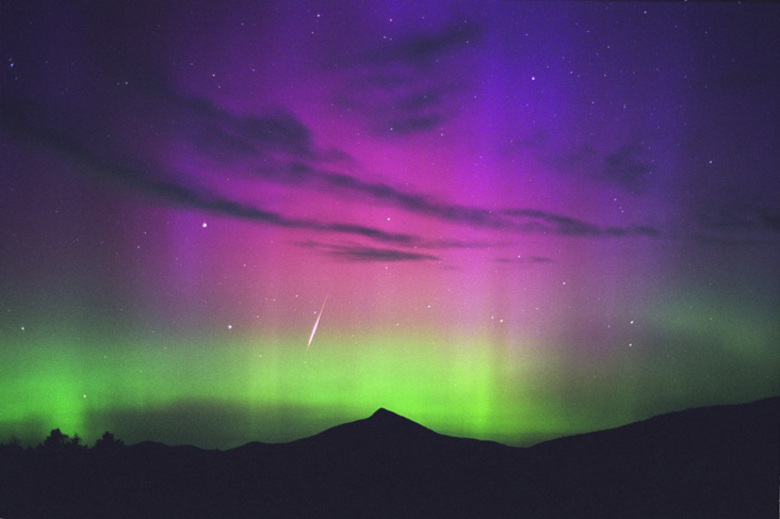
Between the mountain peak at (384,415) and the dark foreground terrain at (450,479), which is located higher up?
the mountain peak at (384,415)

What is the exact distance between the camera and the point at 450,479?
1884 cm

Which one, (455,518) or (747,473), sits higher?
(747,473)

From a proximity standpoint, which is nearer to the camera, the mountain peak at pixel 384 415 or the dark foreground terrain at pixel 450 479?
the dark foreground terrain at pixel 450 479

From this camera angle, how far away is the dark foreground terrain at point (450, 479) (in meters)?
13.8

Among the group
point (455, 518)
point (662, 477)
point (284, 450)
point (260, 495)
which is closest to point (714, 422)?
point (662, 477)

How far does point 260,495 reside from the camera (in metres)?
A: 16.9

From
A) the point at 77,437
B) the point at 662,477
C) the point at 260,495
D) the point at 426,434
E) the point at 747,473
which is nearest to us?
the point at 747,473

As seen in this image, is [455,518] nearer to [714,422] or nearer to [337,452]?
[714,422]

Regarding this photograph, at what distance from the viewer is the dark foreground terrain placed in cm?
1378

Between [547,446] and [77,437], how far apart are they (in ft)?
54.0

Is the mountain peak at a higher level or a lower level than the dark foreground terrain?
higher

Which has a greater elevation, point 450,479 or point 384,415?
point 384,415

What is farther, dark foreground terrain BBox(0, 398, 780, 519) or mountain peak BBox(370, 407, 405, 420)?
mountain peak BBox(370, 407, 405, 420)

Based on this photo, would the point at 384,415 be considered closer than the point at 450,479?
No
